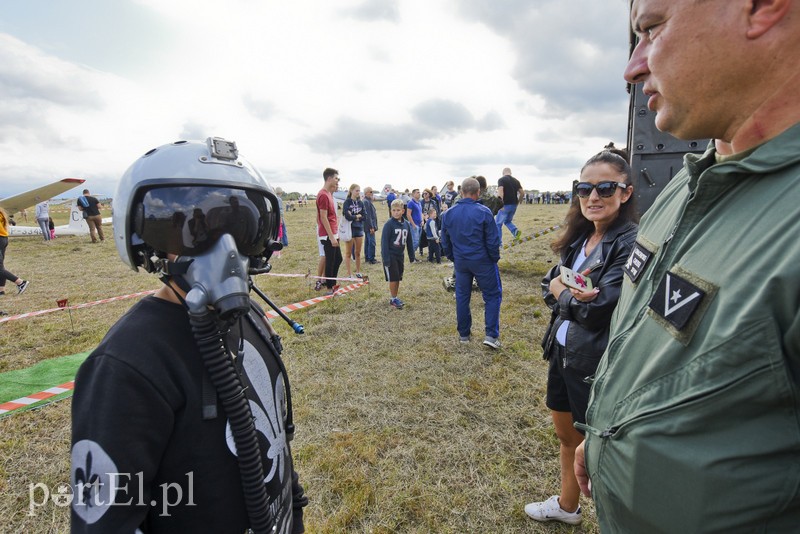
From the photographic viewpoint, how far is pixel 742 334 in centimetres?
77

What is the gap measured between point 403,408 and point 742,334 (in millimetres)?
3779

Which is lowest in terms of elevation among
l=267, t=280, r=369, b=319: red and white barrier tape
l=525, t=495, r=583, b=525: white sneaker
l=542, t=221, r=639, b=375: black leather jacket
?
l=525, t=495, r=583, b=525: white sneaker

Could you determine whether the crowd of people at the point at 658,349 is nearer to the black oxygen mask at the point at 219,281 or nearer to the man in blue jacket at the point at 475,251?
the black oxygen mask at the point at 219,281

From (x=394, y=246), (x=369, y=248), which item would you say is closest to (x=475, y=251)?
(x=394, y=246)

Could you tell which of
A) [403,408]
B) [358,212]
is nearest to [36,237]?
[358,212]

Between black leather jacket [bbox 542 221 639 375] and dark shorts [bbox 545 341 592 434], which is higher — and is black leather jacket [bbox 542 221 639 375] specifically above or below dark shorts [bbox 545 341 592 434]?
above

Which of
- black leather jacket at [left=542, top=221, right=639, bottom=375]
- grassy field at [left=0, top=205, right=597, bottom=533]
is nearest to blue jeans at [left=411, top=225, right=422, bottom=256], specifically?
grassy field at [left=0, top=205, right=597, bottom=533]

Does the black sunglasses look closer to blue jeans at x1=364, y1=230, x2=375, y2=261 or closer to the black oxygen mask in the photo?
the black oxygen mask

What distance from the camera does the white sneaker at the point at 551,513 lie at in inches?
106

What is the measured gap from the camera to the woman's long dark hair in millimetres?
2459

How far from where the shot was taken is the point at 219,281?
117 cm

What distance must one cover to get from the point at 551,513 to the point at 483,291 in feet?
10.0

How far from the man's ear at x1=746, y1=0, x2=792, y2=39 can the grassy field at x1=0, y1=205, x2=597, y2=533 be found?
9.98 feet

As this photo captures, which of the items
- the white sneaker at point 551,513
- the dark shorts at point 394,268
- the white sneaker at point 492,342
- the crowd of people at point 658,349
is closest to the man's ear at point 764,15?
the crowd of people at point 658,349
